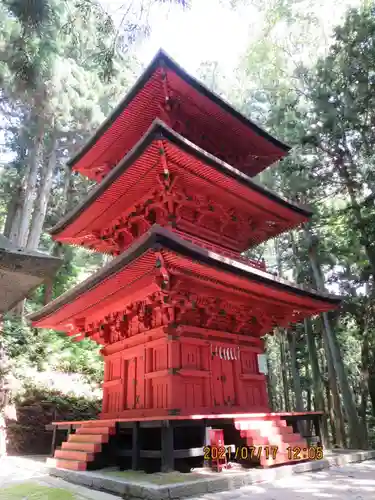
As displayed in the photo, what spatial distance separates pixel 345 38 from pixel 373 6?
4.50 ft

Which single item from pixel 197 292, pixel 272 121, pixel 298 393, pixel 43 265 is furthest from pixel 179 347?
pixel 298 393

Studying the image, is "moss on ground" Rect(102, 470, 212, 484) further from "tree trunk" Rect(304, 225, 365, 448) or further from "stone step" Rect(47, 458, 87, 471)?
"tree trunk" Rect(304, 225, 365, 448)

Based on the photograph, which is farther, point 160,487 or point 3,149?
point 3,149

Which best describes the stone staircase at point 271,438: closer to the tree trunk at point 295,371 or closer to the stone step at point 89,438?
the stone step at point 89,438

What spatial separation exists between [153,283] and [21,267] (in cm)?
436

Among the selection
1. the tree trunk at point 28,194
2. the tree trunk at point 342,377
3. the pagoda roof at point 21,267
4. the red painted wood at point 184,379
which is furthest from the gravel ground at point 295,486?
the tree trunk at point 28,194

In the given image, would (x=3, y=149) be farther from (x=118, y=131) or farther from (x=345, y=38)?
(x=345, y=38)

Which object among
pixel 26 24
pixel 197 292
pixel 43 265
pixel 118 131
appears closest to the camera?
pixel 43 265

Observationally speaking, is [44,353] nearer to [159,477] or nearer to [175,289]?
[175,289]

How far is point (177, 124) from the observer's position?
9.38 m

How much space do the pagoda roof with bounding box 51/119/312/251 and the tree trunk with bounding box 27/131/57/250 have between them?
8774 millimetres

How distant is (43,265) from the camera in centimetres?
270

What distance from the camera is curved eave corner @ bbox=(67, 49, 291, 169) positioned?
7.81 metres

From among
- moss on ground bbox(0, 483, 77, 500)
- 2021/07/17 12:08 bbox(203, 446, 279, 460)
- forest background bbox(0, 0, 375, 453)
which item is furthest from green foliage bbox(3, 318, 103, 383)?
2021/07/17 12:08 bbox(203, 446, 279, 460)
